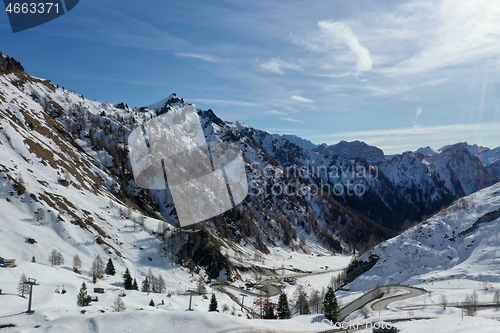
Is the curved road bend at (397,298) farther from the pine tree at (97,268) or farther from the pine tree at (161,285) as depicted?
the pine tree at (97,268)

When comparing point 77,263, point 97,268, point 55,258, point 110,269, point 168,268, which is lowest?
point 168,268

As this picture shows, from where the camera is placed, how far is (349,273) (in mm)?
136875

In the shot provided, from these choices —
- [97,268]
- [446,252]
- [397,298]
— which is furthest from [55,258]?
[446,252]

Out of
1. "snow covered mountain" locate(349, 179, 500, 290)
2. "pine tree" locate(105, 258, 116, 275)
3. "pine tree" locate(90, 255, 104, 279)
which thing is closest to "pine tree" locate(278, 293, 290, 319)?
"pine tree" locate(90, 255, 104, 279)

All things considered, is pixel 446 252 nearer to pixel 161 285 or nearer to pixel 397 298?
pixel 397 298

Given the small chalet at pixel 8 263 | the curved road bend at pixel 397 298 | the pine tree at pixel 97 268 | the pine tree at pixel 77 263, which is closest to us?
the curved road bend at pixel 397 298

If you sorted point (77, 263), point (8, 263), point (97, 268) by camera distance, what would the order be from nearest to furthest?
1. point (8, 263)
2. point (97, 268)
3. point (77, 263)

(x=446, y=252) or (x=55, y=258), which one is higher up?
(x=446, y=252)

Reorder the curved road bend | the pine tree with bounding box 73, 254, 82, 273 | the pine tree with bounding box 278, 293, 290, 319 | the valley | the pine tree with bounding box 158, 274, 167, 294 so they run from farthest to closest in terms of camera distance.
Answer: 1. the pine tree with bounding box 158, 274, 167, 294
2. the pine tree with bounding box 73, 254, 82, 273
3. the curved road bend
4. the pine tree with bounding box 278, 293, 290, 319
5. the valley

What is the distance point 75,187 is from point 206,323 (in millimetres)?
123796

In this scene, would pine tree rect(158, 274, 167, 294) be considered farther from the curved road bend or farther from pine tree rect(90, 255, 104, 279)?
the curved road bend

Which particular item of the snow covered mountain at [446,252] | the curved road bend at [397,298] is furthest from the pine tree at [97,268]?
the snow covered mountain at [446,252]

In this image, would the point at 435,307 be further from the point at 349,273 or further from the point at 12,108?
the point at 12,108

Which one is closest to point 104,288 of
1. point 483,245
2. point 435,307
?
point 435,307
